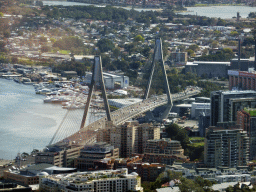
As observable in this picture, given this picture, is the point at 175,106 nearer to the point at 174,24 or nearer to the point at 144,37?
the point at 144,37

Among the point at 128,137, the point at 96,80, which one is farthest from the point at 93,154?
the point at 96,80

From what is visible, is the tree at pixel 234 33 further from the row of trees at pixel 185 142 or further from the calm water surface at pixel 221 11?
the row of trees at pixel 185 142

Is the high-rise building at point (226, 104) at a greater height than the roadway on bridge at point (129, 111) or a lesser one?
greater

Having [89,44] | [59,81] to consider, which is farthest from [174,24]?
[59,81]

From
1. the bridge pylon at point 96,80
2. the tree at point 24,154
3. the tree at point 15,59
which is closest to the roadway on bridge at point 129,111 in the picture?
the bridge pylon at point 96,80

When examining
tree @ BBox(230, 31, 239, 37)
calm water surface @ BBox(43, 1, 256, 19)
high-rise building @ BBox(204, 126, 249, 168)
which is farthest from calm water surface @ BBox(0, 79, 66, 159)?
calm water surface @ BBox(43, 1, 256, 19)

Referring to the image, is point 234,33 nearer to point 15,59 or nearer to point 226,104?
point 15,59
